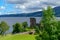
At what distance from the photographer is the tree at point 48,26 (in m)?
10.7

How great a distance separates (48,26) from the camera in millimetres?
10906


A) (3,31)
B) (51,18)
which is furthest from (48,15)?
(3,31)

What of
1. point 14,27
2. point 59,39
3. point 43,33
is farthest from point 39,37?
point 14,27

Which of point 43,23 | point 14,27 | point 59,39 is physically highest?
point 43,23

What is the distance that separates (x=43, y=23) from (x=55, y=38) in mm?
969

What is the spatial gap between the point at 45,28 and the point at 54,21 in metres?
0.57

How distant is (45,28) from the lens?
36.0ft

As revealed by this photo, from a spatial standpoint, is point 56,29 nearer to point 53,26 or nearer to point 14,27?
point 53,26

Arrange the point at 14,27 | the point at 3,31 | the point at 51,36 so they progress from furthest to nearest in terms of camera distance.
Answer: the point at 14,27 → the point at 3,31 → the point at 51,36

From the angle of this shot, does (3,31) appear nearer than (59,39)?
No

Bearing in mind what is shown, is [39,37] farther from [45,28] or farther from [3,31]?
[3,31]

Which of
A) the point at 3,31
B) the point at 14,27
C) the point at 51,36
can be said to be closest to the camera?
the point at 51,36

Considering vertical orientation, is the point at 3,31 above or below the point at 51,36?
below

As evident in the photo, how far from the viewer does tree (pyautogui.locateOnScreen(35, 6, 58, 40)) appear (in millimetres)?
10688
